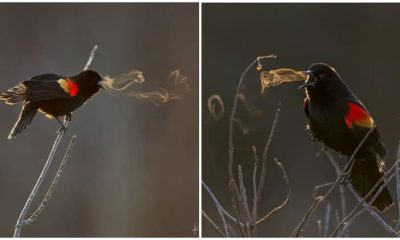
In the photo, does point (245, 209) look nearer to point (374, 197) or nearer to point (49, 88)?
point (374, 197)

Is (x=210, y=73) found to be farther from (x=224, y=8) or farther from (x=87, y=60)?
(x=87, y=60)

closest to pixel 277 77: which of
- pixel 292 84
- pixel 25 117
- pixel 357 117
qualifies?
pixel 292 84

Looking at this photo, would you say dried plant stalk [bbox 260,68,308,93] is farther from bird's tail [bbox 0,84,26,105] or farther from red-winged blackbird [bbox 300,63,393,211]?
bird's tail [bbox 0,84,26,105]

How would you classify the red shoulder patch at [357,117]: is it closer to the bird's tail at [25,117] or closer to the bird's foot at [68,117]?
the bird's foot at [68,117]

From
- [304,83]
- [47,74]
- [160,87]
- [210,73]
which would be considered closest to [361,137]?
[304,83]

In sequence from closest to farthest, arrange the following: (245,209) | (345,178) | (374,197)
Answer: (245,209)
(374,197)
(345,178)

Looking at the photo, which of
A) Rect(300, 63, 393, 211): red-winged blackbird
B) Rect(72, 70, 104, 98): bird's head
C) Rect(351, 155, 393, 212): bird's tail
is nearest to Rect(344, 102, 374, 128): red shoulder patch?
Rect(300, 63, 393, 211): red-winged blackbird
